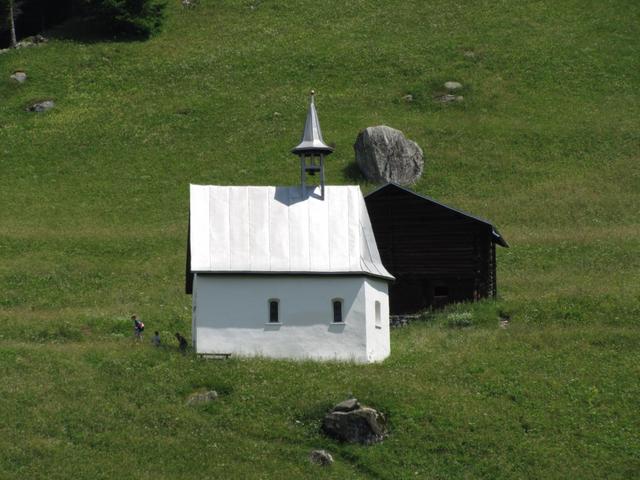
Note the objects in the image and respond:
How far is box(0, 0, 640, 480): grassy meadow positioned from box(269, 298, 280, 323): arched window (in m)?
2.82

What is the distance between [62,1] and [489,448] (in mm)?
71948

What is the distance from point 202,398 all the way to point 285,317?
5.71 m

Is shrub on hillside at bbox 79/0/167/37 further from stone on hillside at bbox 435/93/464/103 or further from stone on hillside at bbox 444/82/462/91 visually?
stone on hillside at bbox 435/93/464/103

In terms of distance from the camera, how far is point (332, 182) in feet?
202

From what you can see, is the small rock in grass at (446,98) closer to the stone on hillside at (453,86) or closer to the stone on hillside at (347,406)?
the stone on hillside at (453,86)

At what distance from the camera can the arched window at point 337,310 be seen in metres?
36.2

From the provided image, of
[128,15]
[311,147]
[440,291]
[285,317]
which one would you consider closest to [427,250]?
[440,291]

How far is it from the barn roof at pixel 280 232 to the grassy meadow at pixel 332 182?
11.2ft

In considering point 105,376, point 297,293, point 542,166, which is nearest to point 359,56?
point 542,166

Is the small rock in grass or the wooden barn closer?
the wooden barn

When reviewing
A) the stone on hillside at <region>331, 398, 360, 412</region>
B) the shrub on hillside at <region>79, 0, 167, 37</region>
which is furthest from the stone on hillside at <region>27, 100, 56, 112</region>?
the stone on hillside at <region>331, 398, 360, 412</region>

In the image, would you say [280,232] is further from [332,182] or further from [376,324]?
[332,182]

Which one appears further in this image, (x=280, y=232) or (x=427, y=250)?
(x=427, y=250)

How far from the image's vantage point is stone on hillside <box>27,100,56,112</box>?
239 ft
